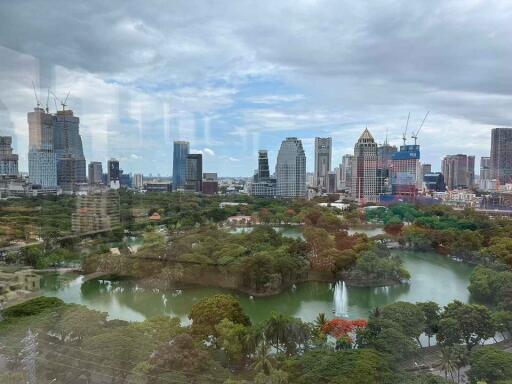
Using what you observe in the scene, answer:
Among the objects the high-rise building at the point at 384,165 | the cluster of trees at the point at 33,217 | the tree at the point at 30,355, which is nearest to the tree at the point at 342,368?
the tree at the point at 30,355

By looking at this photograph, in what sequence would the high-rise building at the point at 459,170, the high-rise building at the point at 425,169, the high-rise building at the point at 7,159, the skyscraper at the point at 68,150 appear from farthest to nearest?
the high-rise building at the point at 425,169, the high-rise building at the point at 459,170, the skyscraper at the point at 68,150, the high-rise building at the point at 7,159

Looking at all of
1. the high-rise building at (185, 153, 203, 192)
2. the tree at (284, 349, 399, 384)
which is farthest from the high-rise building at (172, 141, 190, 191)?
the tree at (284, 349, 399, 384)

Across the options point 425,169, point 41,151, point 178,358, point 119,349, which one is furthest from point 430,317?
point 425,169

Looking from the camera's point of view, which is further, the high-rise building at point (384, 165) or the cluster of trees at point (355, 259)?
the high-rise building at point (384, 165)

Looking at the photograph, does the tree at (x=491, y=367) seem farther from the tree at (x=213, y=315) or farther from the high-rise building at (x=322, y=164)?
the high-rise building at (x=322, y=164)

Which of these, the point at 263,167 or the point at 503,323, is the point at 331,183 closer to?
the point at 263,167

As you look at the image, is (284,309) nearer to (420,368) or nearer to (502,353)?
(420,368)

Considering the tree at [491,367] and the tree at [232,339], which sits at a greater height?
the tree at [491,367]

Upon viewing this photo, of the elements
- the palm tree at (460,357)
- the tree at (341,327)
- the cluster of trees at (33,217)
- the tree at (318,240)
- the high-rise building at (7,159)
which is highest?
the high-rise building at (7,159)
